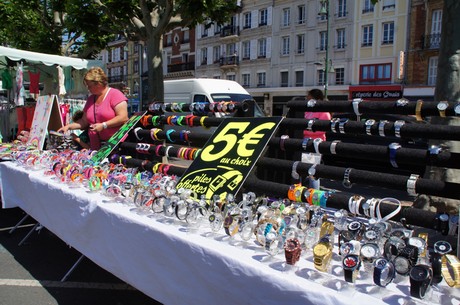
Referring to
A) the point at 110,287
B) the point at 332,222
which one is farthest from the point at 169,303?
the point at 110,287

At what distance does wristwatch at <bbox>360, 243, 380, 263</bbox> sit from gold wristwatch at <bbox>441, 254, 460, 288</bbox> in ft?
0.67

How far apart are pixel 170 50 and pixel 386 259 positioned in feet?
143

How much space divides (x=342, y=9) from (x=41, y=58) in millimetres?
25665

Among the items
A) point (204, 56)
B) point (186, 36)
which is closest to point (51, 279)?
point (204, 56)

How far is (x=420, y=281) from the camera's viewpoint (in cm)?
118

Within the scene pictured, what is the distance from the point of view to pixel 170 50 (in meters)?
42.7

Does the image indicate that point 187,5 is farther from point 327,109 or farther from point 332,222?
point 332,222

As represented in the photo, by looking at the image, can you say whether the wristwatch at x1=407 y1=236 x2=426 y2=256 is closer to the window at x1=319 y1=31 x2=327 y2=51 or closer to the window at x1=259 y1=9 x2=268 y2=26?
the window at x1=319 y1=31 x2=327 y2=51

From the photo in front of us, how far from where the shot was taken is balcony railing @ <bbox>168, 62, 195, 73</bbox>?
3981 centimetres

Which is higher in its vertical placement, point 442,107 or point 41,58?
point 41,58

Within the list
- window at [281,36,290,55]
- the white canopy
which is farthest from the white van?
window at [281,36,290,55]

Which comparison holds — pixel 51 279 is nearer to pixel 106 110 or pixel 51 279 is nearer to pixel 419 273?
pixel 106 110

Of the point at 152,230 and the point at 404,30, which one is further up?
the point at 404,30

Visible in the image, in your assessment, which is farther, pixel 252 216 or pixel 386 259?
pixel 252 216
